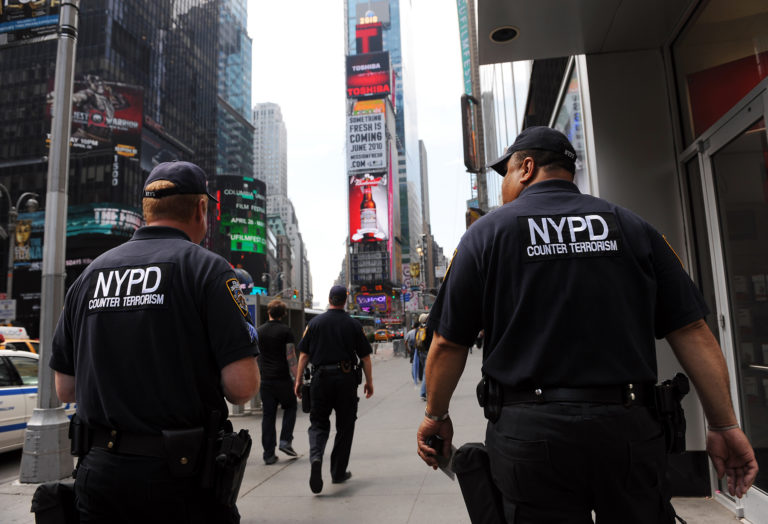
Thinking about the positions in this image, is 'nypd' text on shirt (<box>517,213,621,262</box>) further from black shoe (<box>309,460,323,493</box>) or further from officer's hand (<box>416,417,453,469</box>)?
black shoe (<box>309,460,323,493</box>)

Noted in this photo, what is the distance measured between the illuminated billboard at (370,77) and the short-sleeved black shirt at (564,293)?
140 metres

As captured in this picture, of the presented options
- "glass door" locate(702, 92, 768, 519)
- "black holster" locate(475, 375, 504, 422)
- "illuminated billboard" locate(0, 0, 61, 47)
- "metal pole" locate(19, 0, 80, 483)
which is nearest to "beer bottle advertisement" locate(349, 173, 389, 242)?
"illuminated billboard" locate(0, 0, 61, 47)

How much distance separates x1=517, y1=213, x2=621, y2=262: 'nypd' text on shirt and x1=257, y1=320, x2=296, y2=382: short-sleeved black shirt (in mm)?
5813

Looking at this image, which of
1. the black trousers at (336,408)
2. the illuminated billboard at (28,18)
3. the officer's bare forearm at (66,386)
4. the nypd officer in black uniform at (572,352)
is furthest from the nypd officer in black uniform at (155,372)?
the illuminated billboard at (28,18)

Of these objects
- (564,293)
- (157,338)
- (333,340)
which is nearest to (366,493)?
(333,340)

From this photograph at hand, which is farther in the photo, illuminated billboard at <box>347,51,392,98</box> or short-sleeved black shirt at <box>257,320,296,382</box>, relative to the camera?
illuminated billboard at <box>347,51,392,98</box>

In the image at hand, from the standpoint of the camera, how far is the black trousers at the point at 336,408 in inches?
227

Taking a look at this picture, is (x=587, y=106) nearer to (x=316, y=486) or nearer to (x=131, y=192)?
(x=316, y=486)

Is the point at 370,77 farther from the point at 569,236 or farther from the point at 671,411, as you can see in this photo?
the point at 671,411

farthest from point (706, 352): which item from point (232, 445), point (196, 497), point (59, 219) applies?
point (59, 219)

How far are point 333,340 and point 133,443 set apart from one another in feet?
13.3

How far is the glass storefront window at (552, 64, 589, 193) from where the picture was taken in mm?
5746

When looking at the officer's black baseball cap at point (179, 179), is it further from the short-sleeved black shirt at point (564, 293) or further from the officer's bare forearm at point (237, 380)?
the short-sleeved black shirt at point (564, 293)

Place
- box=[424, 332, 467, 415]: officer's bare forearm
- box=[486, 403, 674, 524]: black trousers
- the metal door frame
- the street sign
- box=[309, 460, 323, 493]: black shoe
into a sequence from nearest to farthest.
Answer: box=[486, 403, 674, 524]: black trousers → box=[424, 332, 467, 415]: officer's bare forearm → the metal door frame → box=[309, 460, 323, 493]: black shoe → the street sign
